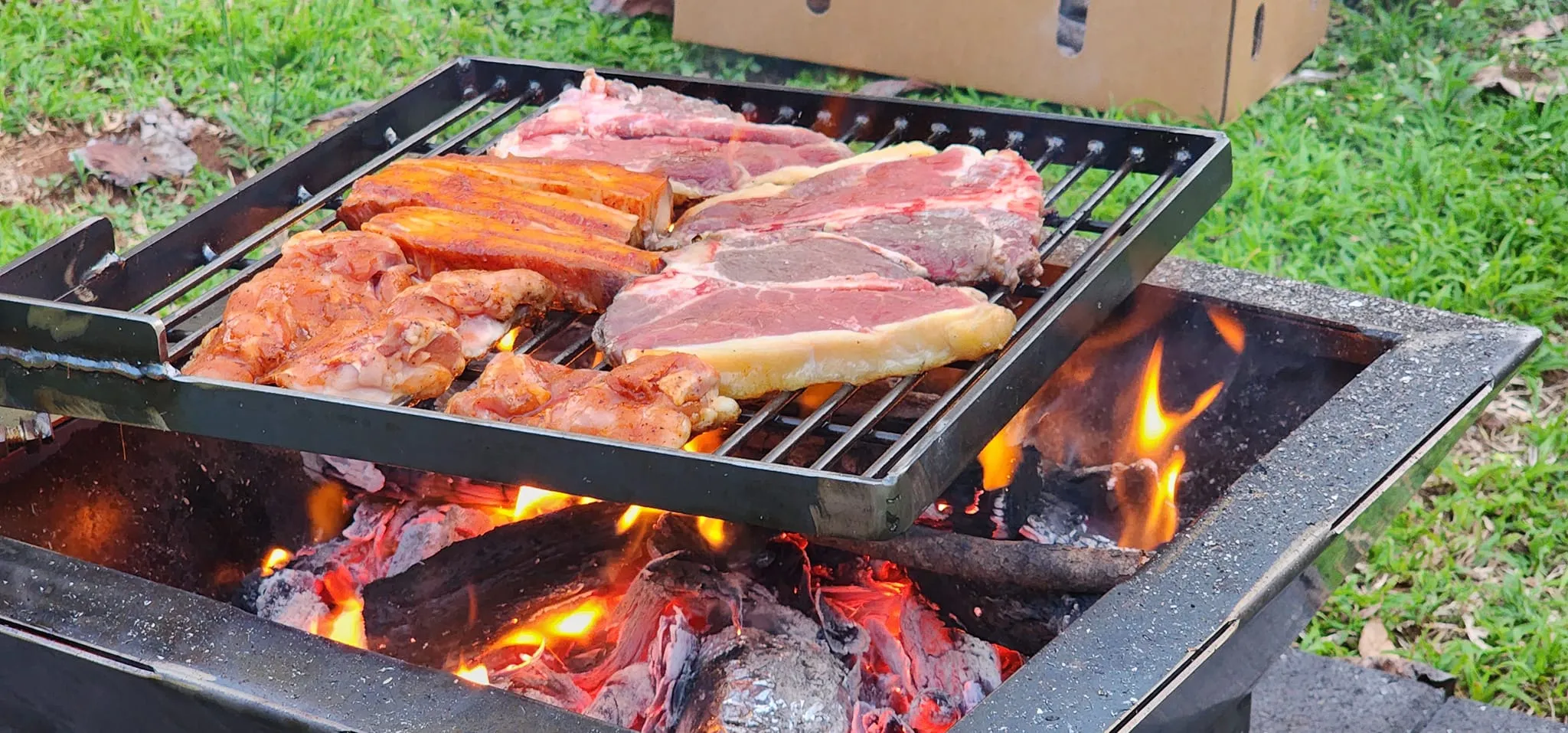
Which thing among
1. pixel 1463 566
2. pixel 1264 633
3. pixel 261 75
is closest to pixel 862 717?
pixel 1264 633

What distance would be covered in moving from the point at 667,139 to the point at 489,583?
1056mm

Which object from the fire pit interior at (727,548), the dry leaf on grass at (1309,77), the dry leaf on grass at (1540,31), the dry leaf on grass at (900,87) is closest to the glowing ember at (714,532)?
the fire pit interior at (727,548)

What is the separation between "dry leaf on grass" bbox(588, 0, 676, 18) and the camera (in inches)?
261

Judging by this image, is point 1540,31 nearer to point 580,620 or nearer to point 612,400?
point 580,620

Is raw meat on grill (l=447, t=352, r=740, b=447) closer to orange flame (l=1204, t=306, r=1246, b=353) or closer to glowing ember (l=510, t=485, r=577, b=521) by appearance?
glowing ember (l=510, t=485, r=577, b=521)

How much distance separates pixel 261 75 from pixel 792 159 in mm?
3949

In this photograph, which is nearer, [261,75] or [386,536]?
[386,536]

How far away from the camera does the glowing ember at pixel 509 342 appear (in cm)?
253

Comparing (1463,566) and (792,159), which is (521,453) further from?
(1463,566)

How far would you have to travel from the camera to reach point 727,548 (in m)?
2.59

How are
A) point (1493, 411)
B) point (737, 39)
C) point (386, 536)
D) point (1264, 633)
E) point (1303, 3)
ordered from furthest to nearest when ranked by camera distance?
point (737, 39)
point (1303, 3)
point (1493, 411)
point (386, 536)
point (1264, 633)

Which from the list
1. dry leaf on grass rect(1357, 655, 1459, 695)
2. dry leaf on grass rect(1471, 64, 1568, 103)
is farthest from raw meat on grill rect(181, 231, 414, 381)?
dry leaf on grass rect(1471, 64, 1568, 103)

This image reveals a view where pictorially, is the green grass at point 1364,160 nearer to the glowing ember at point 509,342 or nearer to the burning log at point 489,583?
the burning log at point 489,583

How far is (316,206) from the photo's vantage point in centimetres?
284
